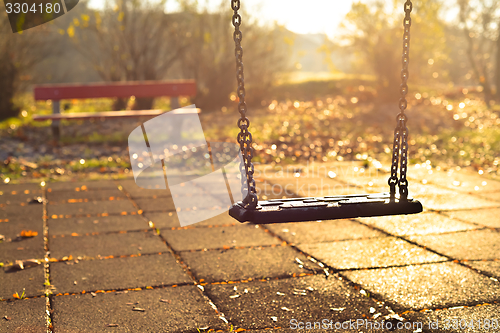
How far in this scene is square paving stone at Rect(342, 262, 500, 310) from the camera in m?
2.60

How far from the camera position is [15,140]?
27.7ft

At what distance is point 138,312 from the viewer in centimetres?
251

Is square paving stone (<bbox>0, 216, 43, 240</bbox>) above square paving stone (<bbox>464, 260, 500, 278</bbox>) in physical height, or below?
below

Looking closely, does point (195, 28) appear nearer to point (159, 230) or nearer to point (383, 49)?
point (383, 49)

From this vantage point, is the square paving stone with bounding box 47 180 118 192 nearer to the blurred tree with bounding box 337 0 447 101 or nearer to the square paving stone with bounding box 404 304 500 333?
the square paving stone with bounding box 404 304 500 333

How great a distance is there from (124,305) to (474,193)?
3.81m

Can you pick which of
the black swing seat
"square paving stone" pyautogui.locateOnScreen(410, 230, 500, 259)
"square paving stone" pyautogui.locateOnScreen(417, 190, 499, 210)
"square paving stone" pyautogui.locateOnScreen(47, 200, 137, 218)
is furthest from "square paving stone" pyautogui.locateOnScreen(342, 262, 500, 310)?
"square paving stone" pyautogui.locateOnScreen(47, 200, 137, 218)

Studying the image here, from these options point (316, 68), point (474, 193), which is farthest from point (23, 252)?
point (316, 68)

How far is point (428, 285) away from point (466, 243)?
0.90 meters

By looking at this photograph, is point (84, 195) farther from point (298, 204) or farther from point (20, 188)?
point (298, 204)

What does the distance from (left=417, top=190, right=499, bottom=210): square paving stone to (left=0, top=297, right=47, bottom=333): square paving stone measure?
3.24 meters

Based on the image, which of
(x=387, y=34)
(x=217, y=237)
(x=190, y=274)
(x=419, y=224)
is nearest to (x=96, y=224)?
(x=217, y=237)

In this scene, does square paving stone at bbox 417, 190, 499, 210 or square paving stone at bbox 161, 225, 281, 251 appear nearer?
square paving stone at bbox 161, 225, 281, 251

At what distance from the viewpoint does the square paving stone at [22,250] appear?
3.30 meters
